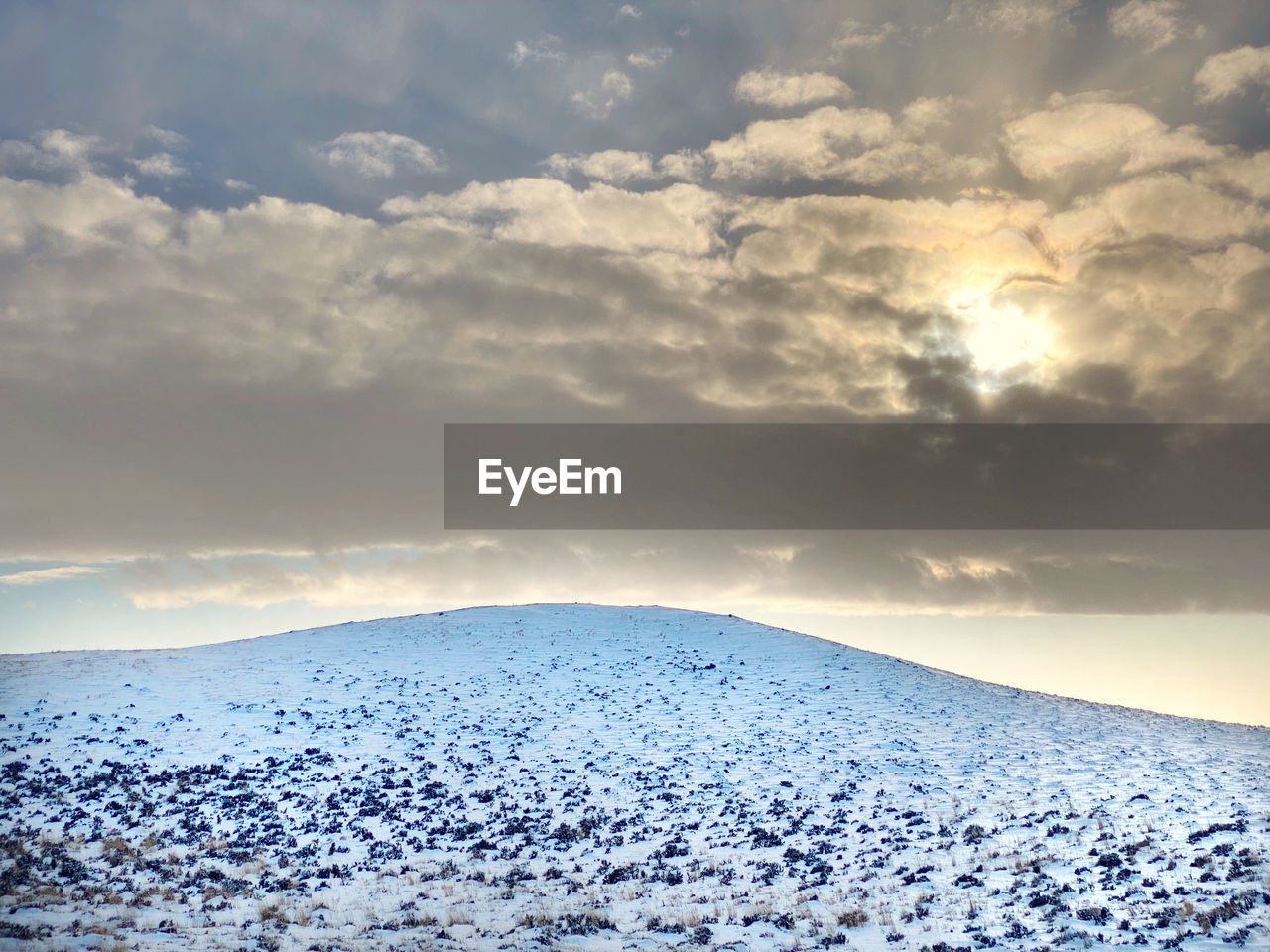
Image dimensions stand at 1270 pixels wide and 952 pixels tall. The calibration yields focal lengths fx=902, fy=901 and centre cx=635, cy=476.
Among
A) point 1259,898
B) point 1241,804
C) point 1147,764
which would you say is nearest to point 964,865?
point 1259,898

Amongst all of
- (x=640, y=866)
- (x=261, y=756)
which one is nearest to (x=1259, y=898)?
(x=640, y=866)

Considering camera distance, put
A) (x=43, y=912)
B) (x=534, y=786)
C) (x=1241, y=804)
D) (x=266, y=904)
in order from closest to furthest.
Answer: (x=43, y=912)
(x=266, y=904)
(x=1241, y=804)
(x=534, y=786)

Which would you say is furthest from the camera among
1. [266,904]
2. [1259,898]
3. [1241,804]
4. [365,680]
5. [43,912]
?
[365,680]

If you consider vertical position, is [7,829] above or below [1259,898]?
below

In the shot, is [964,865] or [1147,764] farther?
[1147,764]

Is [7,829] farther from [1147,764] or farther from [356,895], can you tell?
[1147,764]

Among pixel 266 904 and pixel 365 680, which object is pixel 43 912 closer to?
pixel 266 904
